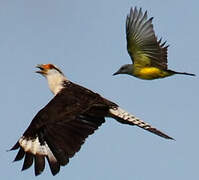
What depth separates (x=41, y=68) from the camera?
1625 cm

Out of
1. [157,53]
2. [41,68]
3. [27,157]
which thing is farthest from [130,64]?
[27,157]

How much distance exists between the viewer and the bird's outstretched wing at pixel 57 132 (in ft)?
43.7

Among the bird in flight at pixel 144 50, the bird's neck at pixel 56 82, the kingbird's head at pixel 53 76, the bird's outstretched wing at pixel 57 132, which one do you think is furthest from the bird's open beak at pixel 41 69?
the bird in flight at pixel 144 50

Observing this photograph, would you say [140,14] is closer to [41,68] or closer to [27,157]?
[41,68]

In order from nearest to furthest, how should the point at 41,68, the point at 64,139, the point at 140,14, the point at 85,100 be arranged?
the point at 64,139, the point at 85,100, the point at 41,68, the point at 140,14

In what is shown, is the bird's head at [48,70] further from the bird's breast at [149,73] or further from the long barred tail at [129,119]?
the bird's breast at [149,73]

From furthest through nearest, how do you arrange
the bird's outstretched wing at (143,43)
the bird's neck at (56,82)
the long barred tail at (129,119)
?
the bird's outstretched wing at (143,43)
the bird's neck at (56,82)
the long barred tail at (129,119)

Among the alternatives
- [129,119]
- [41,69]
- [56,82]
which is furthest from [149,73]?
[129,119]

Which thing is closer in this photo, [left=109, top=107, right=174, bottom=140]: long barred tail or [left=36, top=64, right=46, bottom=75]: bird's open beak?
[left=109, top=107, right=174, bottom=140]: long barred tail

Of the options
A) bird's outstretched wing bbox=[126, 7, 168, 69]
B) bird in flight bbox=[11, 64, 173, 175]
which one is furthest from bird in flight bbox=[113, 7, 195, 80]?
bird in flight bbox=[11, 64, 173, 175]

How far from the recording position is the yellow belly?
18.8 metres

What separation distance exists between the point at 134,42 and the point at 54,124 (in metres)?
5.52

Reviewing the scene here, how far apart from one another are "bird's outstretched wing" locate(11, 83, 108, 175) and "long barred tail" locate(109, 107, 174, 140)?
0.58ft

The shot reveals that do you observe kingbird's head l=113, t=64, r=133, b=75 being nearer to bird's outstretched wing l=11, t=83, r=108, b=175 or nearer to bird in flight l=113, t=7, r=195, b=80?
bird in flight l=113, t=7, r=195, b=80
